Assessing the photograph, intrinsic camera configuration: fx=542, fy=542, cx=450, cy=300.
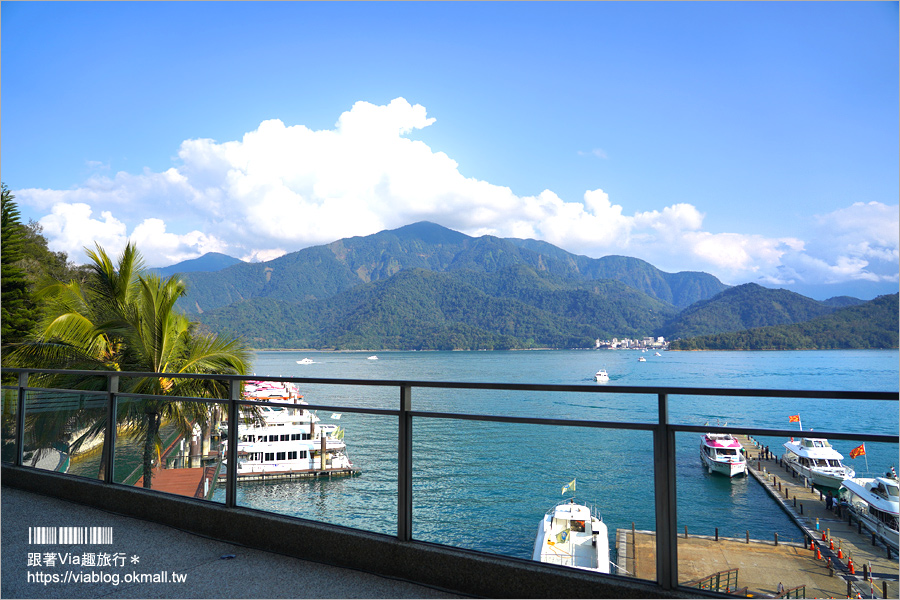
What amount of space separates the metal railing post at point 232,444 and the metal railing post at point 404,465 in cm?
143

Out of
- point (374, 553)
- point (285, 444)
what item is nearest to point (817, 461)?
point (374, 553)

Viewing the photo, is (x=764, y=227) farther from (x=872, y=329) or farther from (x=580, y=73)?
(x=580, y=73)

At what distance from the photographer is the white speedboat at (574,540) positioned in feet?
9.48

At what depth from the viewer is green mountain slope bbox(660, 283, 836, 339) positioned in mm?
131000

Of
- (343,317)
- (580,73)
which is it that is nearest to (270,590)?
(580,73)

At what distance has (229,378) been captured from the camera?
A: 4.09 m

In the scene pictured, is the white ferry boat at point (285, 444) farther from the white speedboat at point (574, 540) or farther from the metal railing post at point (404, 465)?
the white speedboat at point (574, 540)

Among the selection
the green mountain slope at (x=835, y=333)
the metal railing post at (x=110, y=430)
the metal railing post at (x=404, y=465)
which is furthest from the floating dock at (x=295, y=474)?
the green mountain slope at (x=835, y=333)

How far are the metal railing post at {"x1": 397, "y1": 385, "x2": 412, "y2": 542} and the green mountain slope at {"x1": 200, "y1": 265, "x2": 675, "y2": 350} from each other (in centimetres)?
15265

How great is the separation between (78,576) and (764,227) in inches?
7987

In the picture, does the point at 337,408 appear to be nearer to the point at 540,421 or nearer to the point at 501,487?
the point at 501,487

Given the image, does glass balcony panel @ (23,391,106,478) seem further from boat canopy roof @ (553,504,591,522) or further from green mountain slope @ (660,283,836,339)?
green mountain slope @ (660,283,836,339)

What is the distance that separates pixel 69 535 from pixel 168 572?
1.33 metres

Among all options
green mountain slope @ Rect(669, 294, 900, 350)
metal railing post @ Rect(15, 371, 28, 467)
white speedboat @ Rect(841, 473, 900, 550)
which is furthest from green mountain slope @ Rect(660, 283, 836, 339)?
metal railing post @ Rect(15, 371, 28, 467)
